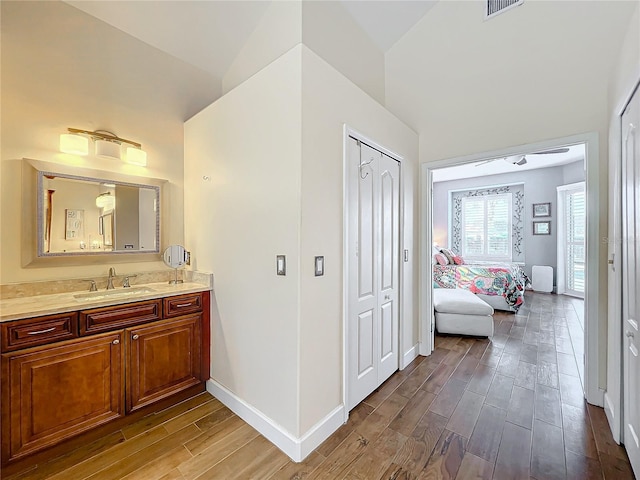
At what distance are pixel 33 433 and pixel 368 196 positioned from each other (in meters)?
2.63

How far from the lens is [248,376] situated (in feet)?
6.69

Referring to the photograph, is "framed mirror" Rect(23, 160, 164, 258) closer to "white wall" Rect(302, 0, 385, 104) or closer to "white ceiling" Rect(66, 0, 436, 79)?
"white ceiling" Rect(66, 0, 436, 79)

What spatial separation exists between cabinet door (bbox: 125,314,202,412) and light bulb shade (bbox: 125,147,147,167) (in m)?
1.43

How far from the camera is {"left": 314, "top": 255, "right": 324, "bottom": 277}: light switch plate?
5.83 ft

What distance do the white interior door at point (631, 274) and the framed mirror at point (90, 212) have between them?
3.45 m

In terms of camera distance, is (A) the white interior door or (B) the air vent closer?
(A) the white interior door

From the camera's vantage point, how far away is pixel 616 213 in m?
1.87

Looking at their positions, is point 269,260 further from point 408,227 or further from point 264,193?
point 408,227

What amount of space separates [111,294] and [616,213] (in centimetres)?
372

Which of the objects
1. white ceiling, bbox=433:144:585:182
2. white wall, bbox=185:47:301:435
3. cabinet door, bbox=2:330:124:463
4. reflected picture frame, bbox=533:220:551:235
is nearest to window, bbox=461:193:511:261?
Answer: reflected picture frame, bbox=533:220:551:235

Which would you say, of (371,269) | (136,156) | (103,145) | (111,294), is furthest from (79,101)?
Answer: (371,269)

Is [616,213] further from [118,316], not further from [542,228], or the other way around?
[542,228]

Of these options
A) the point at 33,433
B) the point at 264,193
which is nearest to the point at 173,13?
the point at 264,193

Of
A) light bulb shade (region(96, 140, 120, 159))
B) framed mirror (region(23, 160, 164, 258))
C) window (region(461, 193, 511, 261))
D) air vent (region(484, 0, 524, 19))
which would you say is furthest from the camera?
window (region(461, 193, 511, 261))
